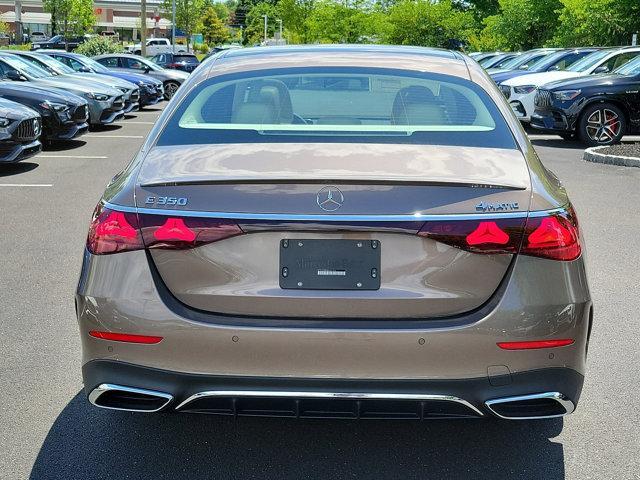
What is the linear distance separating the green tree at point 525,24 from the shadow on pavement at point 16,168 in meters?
33.6

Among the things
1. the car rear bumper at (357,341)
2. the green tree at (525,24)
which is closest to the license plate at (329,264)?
the car rear bumper at (357,341)

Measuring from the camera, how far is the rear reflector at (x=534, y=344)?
3.24m

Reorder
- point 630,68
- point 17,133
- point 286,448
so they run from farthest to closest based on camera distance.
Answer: point 630,68 → point 17,133 → point 286,448

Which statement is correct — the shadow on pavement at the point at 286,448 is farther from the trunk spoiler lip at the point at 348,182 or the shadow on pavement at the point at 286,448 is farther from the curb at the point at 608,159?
the curb at the point at 608,159

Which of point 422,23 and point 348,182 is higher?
point 348,182

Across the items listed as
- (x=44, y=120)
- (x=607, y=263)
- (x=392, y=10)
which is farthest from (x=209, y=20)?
(x=607, y=263)

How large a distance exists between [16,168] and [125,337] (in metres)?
10.6

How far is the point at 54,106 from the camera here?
49.8 feet

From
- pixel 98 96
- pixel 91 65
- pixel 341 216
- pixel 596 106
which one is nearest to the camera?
pixel 341 216

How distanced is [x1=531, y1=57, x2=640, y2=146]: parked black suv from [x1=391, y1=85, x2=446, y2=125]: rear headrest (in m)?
13.1

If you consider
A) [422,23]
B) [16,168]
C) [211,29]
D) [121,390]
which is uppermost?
[121,390]

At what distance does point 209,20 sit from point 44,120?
347ft

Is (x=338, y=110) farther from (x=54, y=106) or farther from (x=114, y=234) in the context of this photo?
(x=54, y=106)

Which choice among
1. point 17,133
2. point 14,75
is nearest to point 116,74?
point 14,75
